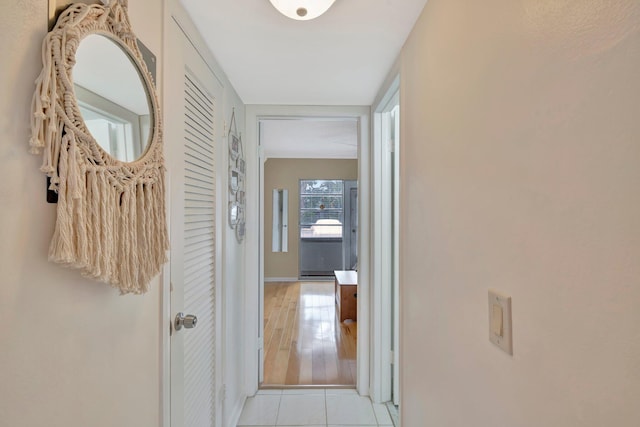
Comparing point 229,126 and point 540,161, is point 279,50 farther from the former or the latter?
point 540,161

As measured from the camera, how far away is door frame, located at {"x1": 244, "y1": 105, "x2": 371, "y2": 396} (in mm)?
2377

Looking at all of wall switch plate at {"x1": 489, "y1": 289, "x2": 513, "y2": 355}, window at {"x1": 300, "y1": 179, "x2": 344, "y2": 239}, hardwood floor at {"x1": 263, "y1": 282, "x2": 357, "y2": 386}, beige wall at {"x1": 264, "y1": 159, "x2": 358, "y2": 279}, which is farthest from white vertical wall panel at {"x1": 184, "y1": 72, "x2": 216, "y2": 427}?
window at {"x1": 300, "y1": 179, "x2": 344, "y2": 239}

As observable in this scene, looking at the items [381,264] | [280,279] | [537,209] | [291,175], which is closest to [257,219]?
[381,264]

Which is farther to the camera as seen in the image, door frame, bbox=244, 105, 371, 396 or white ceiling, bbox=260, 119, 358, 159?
white ceiling, bbox=260, 119, 358, 159

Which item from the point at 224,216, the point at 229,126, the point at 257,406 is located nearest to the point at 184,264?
the point at 224,216

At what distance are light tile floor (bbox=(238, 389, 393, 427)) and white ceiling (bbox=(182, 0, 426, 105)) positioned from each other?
7.00 feet

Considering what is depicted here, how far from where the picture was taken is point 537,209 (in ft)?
1.98

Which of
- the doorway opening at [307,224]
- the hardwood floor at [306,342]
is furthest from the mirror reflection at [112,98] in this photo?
the doorway opening at [307,224]

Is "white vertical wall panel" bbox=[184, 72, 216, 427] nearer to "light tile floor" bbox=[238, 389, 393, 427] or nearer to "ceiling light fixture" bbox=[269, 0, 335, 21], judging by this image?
"ceiling light fixture" bbox=[269, 0, 335, 21]

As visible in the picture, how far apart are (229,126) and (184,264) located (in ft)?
3.12

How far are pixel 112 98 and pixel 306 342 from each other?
3092 mm

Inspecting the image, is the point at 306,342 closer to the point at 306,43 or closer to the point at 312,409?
the point at 312,409

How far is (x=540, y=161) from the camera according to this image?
0.60 m

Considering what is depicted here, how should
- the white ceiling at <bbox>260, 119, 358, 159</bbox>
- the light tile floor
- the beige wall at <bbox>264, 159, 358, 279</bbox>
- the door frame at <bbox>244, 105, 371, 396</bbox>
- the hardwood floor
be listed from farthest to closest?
the beige wall at <bbox>264, 159, 358, 279</bbox> → the white ceiling at <bbox>260, 119, 358, 159</bbox> → the hardwood floor → the door frame at <bbox>244, 105, 371, 396</bbox> → the light tile floor
